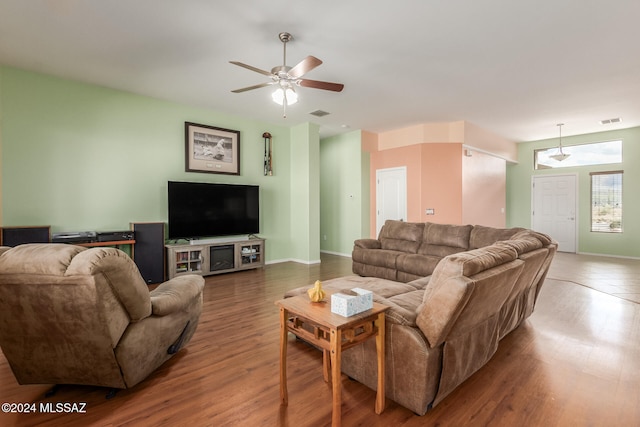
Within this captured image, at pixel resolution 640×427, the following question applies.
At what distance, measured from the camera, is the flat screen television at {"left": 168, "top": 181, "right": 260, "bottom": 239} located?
16.1 ft

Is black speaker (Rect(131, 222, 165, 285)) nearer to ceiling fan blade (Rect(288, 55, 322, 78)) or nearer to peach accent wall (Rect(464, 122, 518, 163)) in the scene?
ceiling fan blade (Rect(288, 55, 322, 78))

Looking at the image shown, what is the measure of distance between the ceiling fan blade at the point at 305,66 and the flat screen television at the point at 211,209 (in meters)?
2.96

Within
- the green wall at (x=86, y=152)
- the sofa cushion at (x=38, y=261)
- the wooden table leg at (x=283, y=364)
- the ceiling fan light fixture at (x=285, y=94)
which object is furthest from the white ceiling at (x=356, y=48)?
the wooden table leg at (x=283, y=364)

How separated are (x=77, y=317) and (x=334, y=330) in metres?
1.37

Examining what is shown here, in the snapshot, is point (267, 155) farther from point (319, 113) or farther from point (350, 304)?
point (350, 304)

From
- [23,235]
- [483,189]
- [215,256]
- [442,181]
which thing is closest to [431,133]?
Result: [442,181]

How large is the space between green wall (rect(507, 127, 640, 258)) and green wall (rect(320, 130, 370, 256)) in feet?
15.0

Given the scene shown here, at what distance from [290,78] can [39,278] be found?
2.54 metres

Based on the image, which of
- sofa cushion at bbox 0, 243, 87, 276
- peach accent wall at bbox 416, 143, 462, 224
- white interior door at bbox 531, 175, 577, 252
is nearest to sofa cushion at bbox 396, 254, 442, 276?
peach accent wall at bbox 416, 143, 462, 224

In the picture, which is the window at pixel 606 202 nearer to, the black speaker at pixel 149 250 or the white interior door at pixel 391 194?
the white interior door at pixel 391 194

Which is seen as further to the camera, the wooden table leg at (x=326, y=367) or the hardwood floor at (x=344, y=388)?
the wooden table leg at (x=326, y=367)

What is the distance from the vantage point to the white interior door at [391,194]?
6.82 meters

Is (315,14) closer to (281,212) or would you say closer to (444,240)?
(444,240)

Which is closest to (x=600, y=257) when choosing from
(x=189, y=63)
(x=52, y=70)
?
(x=189, y=63)
